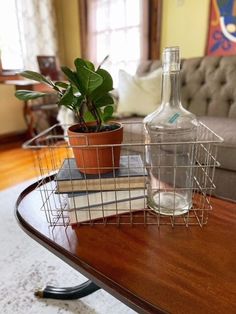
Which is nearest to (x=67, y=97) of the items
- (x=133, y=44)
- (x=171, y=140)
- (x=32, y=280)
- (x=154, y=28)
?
(x=171, y=140)

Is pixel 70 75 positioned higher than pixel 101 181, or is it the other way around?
pixel 70 75

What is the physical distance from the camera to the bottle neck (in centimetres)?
62

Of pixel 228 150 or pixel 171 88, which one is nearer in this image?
pixel 171 88

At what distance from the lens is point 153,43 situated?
7.63ft

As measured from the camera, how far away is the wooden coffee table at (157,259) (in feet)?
1.34

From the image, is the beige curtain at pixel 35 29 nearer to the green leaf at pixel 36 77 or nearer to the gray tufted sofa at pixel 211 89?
the gray tufted sofa at pixel 211 89

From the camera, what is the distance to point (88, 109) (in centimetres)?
63

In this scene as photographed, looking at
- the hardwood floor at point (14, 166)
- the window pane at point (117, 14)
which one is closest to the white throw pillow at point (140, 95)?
the hardwood floor at point (14, 166)

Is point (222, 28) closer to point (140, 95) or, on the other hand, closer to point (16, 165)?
point (140, 95)

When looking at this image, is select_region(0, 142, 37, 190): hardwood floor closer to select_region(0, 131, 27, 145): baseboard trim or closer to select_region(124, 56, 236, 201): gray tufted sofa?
select_region(0, 131, 27, 145): baseboard trim

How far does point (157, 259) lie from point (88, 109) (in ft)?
1.22

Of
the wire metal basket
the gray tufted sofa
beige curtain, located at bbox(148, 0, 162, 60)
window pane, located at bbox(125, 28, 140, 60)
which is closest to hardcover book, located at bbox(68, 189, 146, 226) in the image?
the wire metal basket

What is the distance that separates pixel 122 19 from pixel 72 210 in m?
2.40

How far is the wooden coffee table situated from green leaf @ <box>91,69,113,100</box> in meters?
0.31
